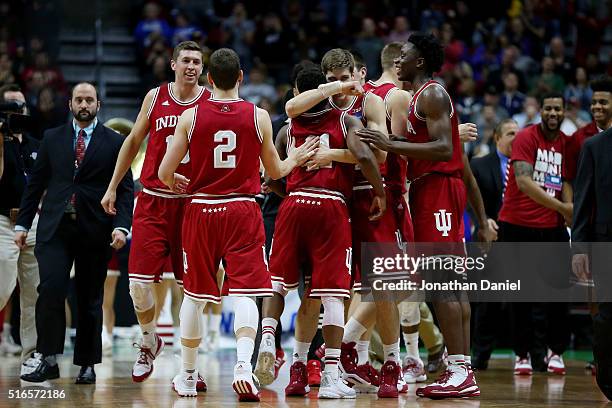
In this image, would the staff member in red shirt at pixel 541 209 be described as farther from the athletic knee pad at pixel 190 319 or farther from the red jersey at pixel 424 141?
the athletic knee pad at pixel 190 319

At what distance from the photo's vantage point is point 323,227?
7.42 metres

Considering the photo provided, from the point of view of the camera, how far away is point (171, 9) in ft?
63.2

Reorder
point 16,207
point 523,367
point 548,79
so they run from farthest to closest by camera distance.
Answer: point 548,79 < point 523,367 < point 16,207

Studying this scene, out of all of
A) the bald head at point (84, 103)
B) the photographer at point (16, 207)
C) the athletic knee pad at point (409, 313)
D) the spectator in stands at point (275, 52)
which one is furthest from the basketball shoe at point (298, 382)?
the spectator in stands at point (275, 52)

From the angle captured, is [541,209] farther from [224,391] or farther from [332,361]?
[224,391]

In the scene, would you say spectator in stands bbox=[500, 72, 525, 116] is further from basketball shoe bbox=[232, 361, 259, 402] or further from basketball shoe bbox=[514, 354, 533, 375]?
→ basketball shoe bbox=[232, 361, 259, 402]

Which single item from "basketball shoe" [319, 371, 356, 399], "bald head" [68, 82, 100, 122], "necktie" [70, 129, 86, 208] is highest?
"bald head" [68, 82, 100, 122]

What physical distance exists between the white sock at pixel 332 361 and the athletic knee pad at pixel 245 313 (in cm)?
56

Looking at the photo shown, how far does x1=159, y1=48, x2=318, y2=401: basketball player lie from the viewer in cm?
721

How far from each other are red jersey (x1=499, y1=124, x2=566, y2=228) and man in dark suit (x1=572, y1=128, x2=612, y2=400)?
234 centimetres

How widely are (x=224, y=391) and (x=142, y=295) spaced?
102cm

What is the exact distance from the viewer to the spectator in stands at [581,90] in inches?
677

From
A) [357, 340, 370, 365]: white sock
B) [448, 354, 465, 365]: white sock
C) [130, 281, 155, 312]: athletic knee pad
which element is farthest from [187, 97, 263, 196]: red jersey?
[448, 354, 465, 365]: white sock

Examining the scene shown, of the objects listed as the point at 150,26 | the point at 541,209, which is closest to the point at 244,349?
the point at 541,209
